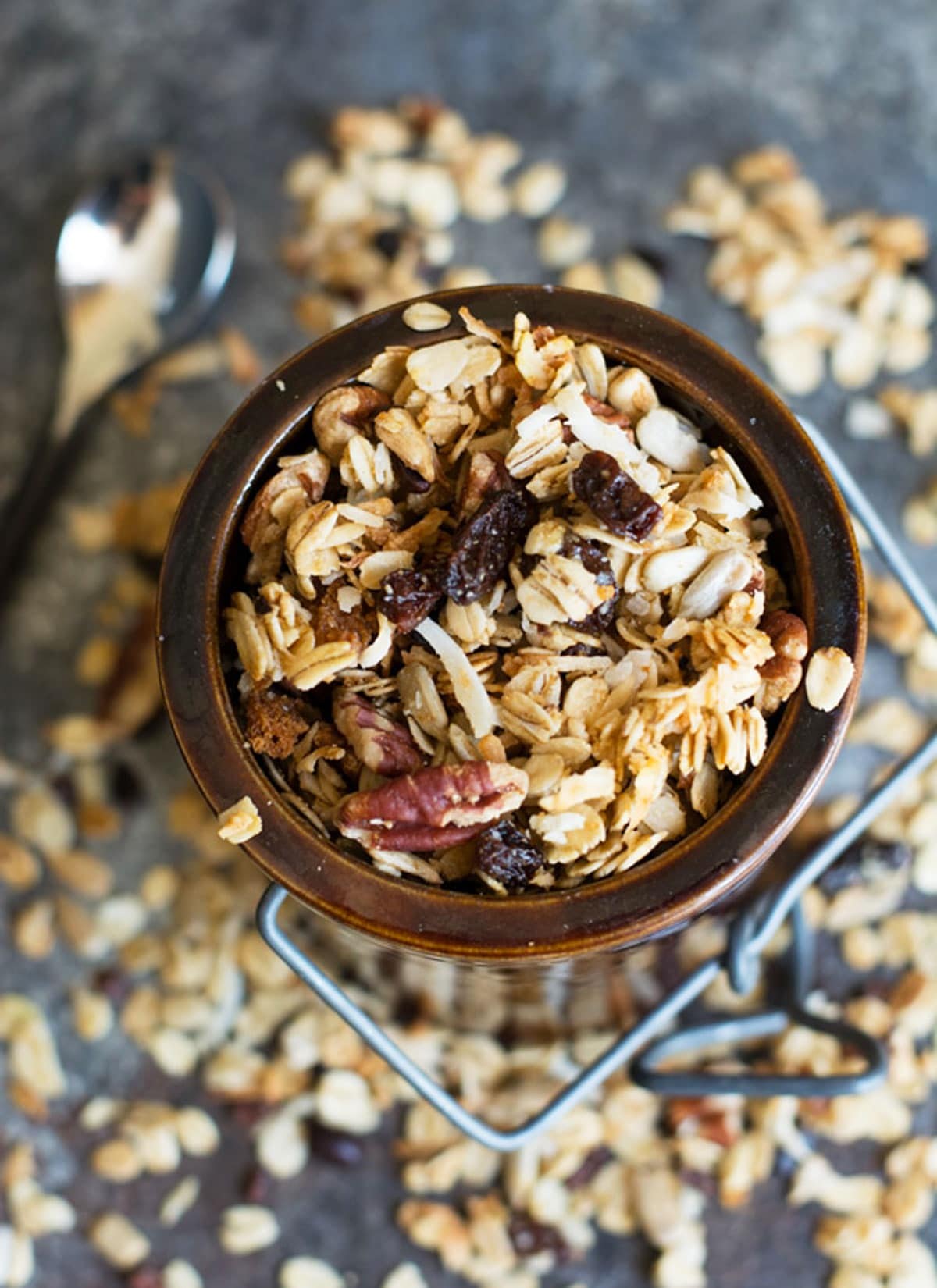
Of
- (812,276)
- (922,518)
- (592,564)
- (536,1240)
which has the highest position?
(592,564)

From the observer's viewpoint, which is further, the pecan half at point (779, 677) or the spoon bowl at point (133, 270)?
the spoon bowl at point (133, 270)

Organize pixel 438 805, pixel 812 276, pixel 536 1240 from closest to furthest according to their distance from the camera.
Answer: pixel 438 805, pixel 536 1240, pixel 812 276

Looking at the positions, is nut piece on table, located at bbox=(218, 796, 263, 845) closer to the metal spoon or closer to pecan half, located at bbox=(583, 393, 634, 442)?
pecan half, located at bbox=(583, 393, 634, 442)

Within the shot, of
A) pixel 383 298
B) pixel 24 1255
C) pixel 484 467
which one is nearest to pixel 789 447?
pixel 484 467

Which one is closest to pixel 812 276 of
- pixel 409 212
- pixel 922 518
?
pixel 922 518

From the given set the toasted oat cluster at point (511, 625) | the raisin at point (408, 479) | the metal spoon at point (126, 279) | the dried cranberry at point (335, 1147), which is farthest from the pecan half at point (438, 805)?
the metal spoon at point (126, 279)

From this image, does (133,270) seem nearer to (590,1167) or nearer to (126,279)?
(126,279)

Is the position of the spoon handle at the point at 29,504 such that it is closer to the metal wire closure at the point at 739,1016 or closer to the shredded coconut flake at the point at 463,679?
the metal wire closure at the point at 739,1016
